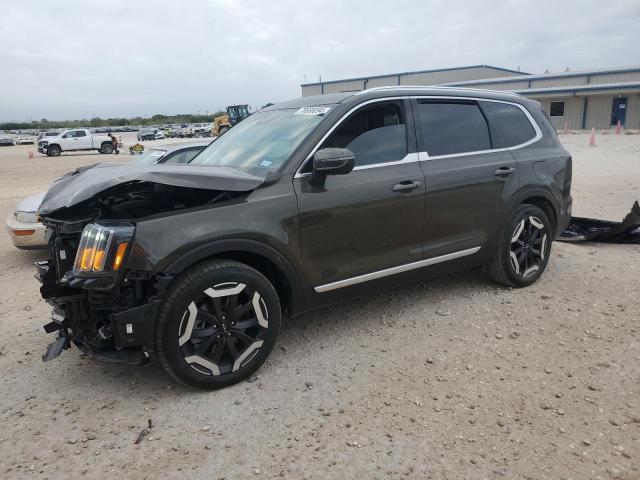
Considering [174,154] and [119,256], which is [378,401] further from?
[174,154]

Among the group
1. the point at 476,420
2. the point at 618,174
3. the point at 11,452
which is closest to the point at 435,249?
the point at 476,420

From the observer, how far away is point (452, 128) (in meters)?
4.32

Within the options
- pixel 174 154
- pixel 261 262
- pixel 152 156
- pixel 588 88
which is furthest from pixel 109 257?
pixel 588 88

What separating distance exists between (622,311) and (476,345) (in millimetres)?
1482

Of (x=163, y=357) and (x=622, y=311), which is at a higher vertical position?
(x=163, y=357)

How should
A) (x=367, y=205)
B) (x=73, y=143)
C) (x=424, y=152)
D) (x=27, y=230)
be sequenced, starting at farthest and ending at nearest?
(x=73, y=143) < (x=27, y=230) < (x=424, y=152) < (x=367, y=205)

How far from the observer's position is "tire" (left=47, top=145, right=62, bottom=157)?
3269 cm

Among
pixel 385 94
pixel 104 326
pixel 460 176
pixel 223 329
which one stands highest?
pixel 385 94

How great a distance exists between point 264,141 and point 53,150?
3381 cm

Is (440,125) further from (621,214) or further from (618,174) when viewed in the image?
(618,174)

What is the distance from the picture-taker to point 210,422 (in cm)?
297

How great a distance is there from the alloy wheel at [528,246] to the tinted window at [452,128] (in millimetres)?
850

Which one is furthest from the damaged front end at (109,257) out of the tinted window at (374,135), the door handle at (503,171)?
the door handle at (503,171)

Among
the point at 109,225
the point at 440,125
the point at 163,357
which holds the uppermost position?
the point at 440,125
